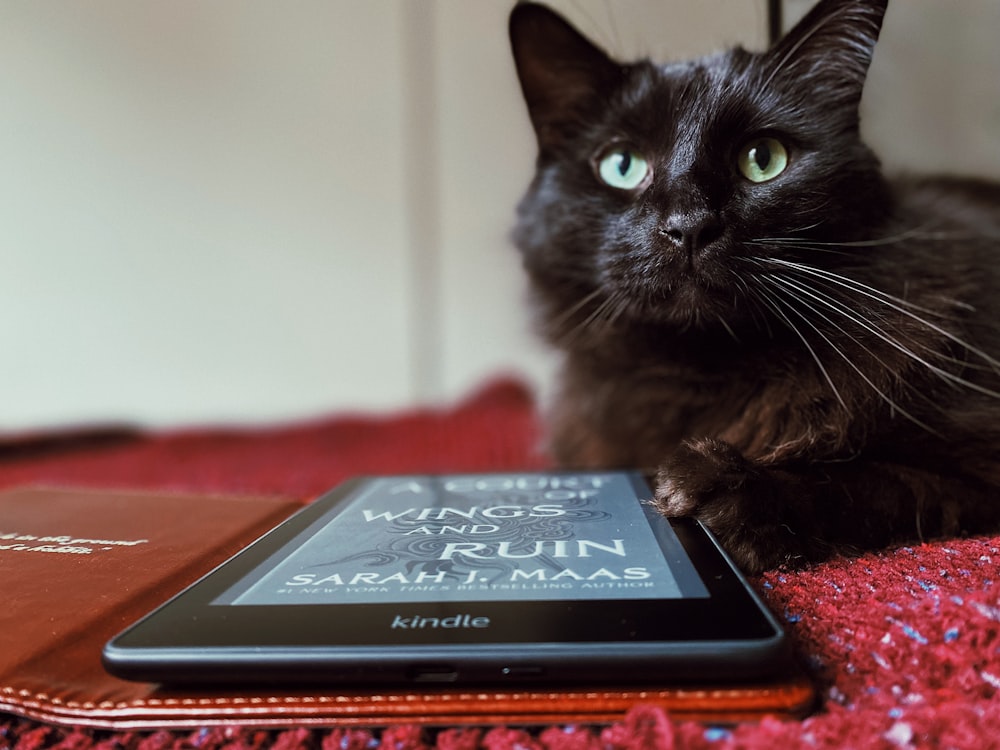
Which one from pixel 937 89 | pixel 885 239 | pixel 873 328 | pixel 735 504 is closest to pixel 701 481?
pixel 735 504

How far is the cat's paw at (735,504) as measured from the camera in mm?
595

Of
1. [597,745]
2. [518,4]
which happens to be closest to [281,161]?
[518,4]

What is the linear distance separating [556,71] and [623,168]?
7.5 inches

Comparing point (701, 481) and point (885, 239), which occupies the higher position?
point (885, 239)

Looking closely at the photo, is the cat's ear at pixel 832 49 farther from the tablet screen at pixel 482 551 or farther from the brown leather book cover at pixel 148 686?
the brown leather book cover at pixel 148 686

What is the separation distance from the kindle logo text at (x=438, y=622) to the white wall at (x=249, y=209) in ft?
3.63

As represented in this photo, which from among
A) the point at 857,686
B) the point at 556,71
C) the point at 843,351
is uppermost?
the point at 556,71

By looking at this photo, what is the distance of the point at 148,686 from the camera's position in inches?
16.7

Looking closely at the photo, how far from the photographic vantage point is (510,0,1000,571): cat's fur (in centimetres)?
66

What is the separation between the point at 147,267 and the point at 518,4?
132 cm

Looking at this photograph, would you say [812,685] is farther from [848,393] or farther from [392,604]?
[848,393]

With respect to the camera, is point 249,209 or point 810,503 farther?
point 249,209

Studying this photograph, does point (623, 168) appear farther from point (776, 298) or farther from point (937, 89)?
point (937, 89)

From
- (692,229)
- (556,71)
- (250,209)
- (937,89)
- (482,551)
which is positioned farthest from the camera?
(250,209)
